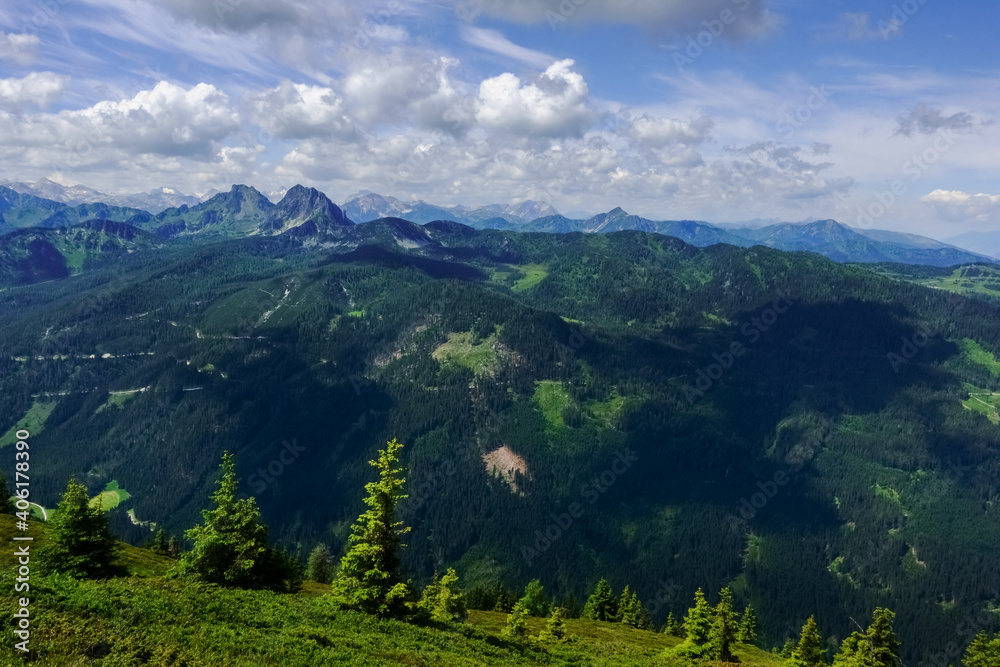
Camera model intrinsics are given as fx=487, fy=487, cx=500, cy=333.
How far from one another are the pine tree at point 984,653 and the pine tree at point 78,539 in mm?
110374

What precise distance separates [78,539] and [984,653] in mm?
116424

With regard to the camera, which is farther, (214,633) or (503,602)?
(503,602)

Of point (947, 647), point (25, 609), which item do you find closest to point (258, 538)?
point (25, 609)

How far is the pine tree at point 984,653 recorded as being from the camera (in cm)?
6933

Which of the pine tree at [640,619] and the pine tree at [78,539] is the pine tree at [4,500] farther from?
the pine tree at [640,619]

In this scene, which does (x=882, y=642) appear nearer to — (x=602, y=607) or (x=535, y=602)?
(x=535, y=602)

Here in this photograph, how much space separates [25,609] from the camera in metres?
23.1

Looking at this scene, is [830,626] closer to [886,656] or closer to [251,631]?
[886,656]

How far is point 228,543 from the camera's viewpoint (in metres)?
38.5

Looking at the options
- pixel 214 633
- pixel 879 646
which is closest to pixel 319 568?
pixel 214 633

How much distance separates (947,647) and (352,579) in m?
235

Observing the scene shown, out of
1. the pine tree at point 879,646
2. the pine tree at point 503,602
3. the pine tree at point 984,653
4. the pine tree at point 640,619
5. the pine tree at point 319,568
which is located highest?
the pine tree at point 879,646

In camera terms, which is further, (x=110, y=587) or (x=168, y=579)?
(x=168, y=579)

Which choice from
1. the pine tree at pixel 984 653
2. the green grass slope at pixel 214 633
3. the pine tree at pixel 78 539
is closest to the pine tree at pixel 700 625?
the green grass slope at pixel 214 633
